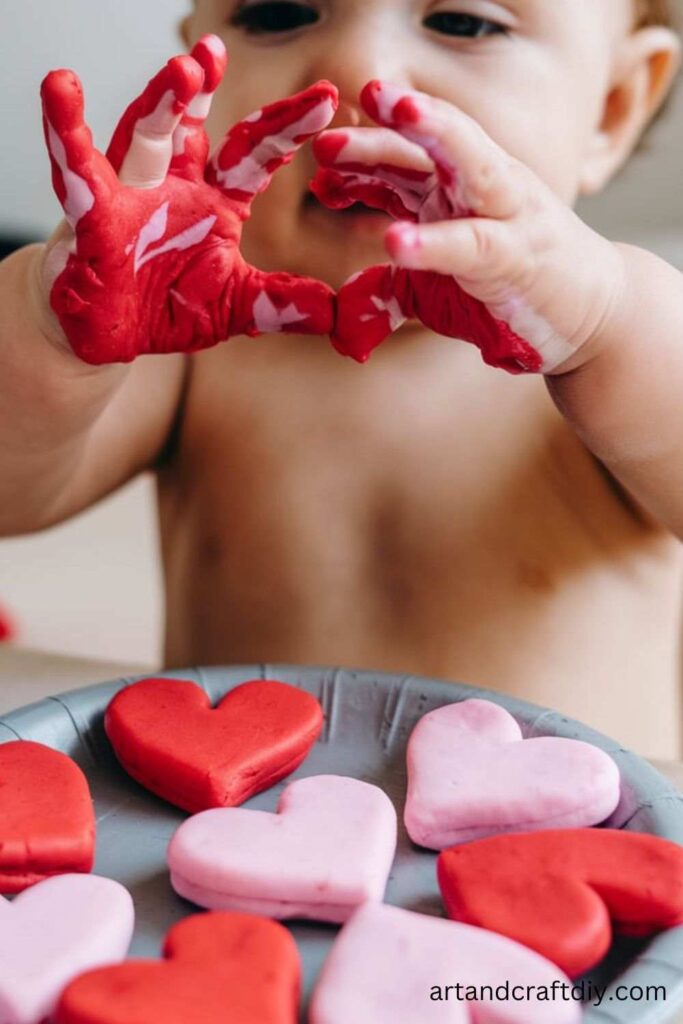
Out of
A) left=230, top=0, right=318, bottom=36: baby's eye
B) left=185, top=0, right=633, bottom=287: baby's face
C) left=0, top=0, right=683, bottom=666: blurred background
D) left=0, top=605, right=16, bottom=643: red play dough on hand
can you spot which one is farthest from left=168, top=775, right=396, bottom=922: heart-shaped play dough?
left=0, top=605, right=16, bottom=643: red play dough on hand

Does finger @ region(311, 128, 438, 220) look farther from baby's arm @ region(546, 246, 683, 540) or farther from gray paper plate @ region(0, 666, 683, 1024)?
gray paper plate @ region(0, 666, 683, 1024)

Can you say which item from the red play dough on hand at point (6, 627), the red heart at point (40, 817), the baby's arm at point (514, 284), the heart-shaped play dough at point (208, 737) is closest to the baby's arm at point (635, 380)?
the baby's arm at point (514, 284)

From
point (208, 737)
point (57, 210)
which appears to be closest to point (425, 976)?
point (208, 737)

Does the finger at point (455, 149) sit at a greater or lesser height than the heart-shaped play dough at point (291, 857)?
greater

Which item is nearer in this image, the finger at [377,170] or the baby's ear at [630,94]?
the finger at [377,170]

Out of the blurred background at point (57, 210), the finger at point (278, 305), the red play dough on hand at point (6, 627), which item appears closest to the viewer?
the finger at point (278, 305)

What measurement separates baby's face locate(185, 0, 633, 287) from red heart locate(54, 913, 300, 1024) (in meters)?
0.48

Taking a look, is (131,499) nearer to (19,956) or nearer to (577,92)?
(577,92)

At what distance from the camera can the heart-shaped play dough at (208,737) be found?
0.49m

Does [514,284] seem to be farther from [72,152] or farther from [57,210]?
[57,210]

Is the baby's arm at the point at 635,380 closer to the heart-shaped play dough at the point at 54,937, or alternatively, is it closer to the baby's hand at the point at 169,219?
the baby's hand at the point at 169,219

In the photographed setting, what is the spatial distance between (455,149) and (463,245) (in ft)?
0.13

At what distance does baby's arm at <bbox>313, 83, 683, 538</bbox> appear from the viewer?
0.45 m

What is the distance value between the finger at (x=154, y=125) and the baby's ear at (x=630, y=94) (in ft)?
1.39
